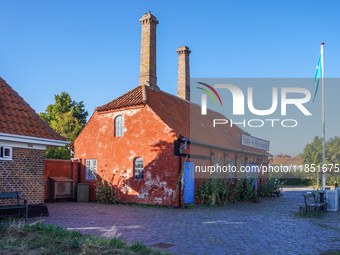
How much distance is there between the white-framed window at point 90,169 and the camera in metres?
19.3

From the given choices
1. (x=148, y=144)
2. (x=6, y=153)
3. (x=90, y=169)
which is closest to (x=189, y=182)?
(x=148, y=144)

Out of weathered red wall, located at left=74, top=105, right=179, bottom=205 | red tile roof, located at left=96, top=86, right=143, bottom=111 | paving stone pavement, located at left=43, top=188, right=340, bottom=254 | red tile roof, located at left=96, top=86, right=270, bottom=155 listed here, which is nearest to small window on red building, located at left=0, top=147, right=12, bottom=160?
paving stone pavement, located at left=43, top=188, right=340, bottom=254

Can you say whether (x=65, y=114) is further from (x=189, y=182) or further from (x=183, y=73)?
(x=189, y=182)

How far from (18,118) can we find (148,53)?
421 inches

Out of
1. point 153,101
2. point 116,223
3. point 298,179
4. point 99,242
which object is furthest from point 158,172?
point 298,179

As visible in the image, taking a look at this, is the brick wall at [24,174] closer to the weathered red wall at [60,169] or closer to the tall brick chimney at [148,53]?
the weathered red wall at [60,169]

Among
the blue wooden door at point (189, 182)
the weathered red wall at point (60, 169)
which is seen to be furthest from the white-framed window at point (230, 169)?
the weathered red wall at point (60, 169)

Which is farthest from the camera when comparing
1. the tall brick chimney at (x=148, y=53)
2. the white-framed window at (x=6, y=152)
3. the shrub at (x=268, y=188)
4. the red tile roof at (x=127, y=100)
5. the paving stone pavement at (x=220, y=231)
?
the shrub at (x=268, y=188)

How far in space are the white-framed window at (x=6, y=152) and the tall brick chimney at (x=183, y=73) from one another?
1691 centimetres

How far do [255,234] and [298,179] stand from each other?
1525 inches

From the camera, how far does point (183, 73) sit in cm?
2647

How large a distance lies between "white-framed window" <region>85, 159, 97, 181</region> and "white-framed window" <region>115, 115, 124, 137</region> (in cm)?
233

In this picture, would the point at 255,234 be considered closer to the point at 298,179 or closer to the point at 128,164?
the point at 128,164

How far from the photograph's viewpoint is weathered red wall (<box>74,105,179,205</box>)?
628 inches
